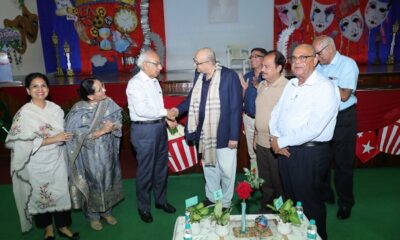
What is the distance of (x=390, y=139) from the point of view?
3.60 meters

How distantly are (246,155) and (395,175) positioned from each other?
5.41 feet

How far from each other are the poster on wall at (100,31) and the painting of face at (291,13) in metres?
2.32

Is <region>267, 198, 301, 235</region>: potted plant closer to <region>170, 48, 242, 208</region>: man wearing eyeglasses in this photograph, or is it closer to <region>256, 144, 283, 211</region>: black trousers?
<region>256, 144, 283, 211</region>: black trousers

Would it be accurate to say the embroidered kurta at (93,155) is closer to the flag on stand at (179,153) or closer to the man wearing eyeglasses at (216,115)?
the man wearing eyeglasses at (216,115)

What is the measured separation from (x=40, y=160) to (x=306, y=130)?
183cm

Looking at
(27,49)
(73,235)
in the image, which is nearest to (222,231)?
(73,235)

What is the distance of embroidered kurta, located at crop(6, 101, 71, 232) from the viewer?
2.25 m

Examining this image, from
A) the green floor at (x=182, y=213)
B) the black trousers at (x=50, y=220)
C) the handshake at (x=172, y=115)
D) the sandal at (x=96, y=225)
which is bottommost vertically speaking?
the green floor at (x=182, y=213)

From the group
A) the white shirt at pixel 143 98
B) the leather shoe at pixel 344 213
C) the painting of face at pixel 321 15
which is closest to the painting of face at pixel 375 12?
the painting of face at pixel 321 15

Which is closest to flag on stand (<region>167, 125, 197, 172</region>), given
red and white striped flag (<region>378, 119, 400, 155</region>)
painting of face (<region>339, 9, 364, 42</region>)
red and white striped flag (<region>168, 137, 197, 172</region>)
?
red and white striped flag (<region>168, 137, 197, 172</region>)

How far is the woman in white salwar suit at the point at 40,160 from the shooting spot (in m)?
2.26

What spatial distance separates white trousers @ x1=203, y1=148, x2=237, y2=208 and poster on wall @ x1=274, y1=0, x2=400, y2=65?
4.30 m

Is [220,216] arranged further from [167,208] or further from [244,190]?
[167,208]

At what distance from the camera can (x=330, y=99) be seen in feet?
6.31
